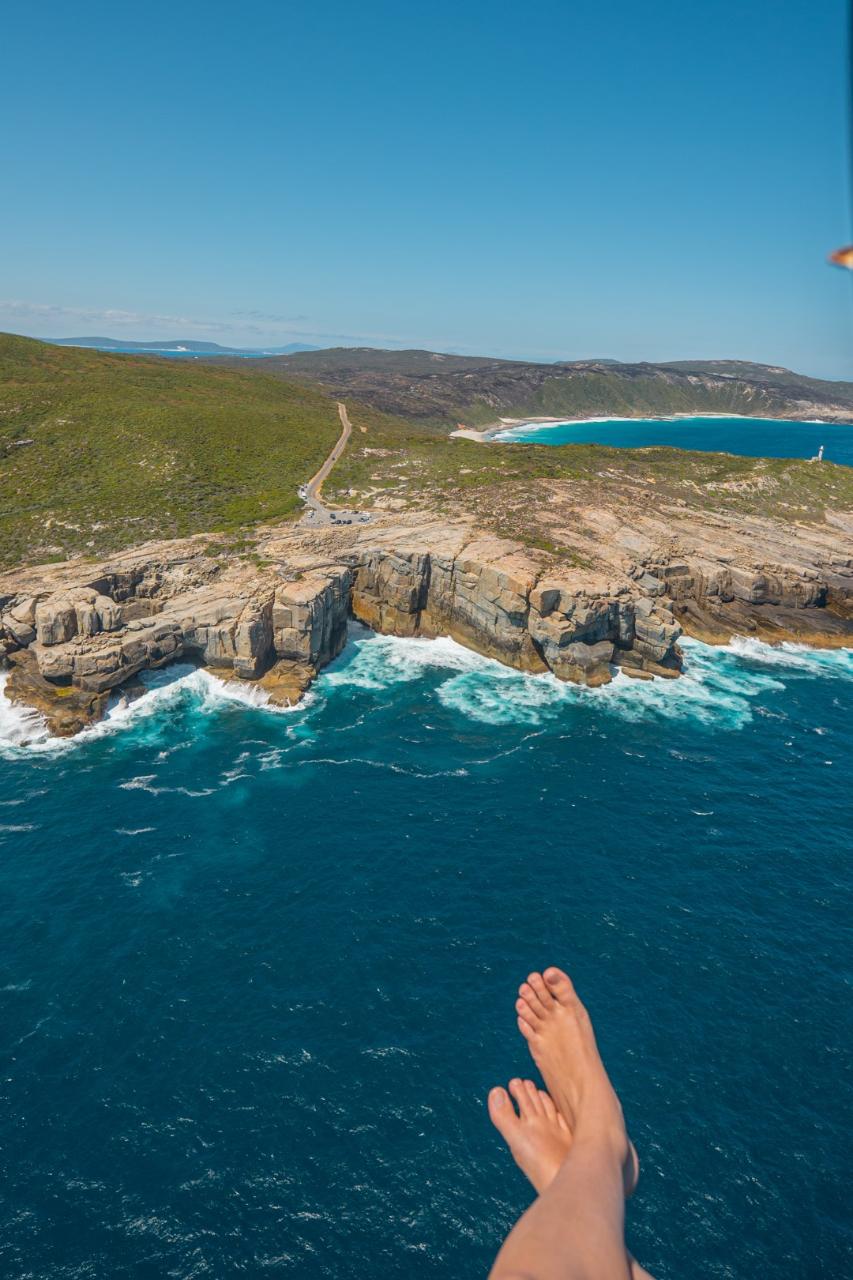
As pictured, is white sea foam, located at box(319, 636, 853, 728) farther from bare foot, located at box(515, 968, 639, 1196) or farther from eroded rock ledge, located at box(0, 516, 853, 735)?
bare foot, located at box(515, 968, 639, 1196)

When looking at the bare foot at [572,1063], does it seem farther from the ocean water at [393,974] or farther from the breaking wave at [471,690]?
the breaking wave at [471,690]

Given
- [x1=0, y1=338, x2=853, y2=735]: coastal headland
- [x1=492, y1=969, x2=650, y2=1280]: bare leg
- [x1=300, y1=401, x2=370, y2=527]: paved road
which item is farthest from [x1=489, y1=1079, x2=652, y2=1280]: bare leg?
[x1=300, y1=401, x2=370, y2=527]: paved road

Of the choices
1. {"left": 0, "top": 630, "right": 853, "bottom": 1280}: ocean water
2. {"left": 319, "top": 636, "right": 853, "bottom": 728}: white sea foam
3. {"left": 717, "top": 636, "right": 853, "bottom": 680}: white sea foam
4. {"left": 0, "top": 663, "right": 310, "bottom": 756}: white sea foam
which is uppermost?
{"left": 717, "top": 636, "right": 853, "bottom": 680}: white sea foam

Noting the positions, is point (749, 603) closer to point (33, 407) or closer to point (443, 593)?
point (443, 593)

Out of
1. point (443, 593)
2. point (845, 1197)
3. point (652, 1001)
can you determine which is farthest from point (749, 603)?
point (845, 1197)

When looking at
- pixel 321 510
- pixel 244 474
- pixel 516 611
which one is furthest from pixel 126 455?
pixel 516 611

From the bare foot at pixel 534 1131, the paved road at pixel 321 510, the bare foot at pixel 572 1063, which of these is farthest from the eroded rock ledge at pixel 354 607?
the bare foot at pixel 534 1131

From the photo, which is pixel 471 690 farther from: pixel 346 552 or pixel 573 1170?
pixel 573 1170
